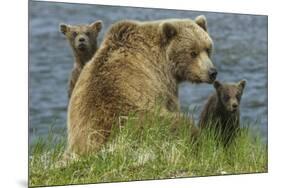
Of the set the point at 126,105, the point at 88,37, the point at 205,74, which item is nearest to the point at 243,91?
the point at 205,74

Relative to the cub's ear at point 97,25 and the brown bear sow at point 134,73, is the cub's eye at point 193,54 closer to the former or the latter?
the brown bear sow at point 134,73

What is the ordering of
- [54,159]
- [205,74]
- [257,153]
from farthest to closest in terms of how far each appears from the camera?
[257,153], [205,74], [54,159]

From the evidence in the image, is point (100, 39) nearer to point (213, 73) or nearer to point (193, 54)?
point (193, 54)

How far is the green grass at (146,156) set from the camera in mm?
4516

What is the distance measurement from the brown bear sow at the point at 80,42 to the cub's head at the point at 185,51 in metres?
0.54

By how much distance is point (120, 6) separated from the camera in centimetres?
471

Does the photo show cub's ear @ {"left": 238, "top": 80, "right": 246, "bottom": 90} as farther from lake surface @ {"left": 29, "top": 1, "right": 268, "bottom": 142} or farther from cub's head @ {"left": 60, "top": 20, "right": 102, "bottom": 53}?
cub's head @ {"left": 60, "top": 20, "right": 102, "bottom": 53}

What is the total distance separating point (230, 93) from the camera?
506 cm

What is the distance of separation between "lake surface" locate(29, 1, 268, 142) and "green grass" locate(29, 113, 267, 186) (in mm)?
169

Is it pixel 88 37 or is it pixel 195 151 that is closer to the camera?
pixel 88 37

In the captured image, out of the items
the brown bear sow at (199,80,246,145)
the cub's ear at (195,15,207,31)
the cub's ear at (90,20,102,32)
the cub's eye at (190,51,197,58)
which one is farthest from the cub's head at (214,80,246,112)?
the cub's ear at (90,20,102,32)

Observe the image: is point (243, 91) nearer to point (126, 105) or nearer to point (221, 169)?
point (221, 169)

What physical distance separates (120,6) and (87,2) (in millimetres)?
250

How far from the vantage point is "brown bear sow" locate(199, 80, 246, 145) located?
16.3ft
